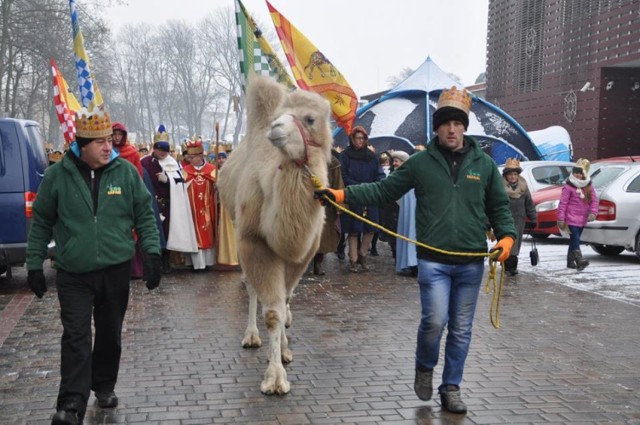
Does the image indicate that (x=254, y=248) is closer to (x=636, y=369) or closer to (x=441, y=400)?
(x=441, y=400)

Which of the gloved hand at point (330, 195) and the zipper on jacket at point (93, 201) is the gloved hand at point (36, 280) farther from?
the gloved hand at point (330, 195)

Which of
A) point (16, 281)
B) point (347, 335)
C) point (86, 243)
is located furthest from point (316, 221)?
point (16, 281)

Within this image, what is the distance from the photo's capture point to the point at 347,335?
815 cm

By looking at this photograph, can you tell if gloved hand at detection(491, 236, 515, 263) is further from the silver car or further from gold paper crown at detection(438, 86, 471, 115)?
the silver car

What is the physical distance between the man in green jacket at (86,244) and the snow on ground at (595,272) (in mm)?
7108

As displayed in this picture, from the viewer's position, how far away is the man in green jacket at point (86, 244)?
518cm

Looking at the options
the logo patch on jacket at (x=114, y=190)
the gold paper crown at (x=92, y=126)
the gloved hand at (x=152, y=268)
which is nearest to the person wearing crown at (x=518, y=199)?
the gloved hand at (x=152, y=268)

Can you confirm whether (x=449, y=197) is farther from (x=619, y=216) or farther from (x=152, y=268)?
(x=619, y=216)

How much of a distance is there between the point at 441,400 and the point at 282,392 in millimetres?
1154

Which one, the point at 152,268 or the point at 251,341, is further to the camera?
the point at 251,341

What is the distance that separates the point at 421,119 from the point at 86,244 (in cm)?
1666

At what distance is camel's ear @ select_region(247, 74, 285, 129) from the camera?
25.4 ft

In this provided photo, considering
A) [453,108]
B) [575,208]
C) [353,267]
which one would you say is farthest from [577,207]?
[453,108]

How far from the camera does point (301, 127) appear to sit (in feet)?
19.0
